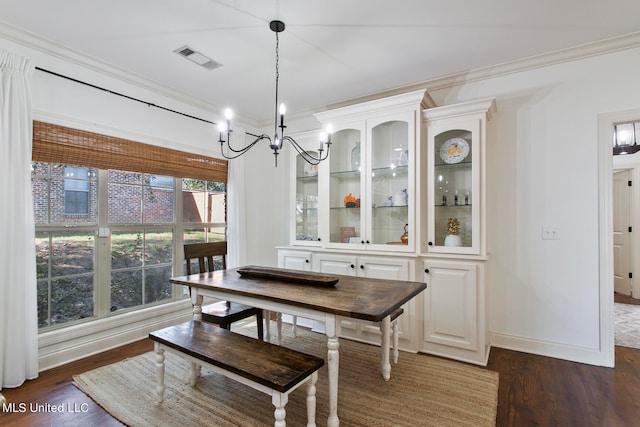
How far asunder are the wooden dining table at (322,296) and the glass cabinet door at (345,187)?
0.96 metres

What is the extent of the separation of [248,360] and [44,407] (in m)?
1.45

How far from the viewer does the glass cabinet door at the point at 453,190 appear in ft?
9.26

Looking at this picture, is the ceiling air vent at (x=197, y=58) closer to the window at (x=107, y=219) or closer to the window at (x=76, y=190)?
the window at (x=107, y=219)

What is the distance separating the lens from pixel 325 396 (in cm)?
217

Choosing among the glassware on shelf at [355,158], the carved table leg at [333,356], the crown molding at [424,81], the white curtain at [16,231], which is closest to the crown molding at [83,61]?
the crown molding at [424,81]

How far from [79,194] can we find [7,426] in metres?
1.73

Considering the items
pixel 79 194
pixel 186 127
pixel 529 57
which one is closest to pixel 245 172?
pixel 186 127

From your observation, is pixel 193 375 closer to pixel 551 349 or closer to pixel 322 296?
pixel 322 296

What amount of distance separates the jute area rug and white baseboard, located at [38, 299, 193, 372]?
39cm

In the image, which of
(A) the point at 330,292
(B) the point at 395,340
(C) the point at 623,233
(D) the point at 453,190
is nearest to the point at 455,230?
(D) the point at 453,190

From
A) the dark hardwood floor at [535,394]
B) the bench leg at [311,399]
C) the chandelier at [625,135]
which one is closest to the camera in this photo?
the bench leg at [311,399]

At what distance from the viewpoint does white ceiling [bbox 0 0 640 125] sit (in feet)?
6.85

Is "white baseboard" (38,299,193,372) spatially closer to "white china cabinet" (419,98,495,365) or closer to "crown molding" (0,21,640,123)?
"crown molding" (0,21,640,123)

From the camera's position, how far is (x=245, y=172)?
13.9 ft
